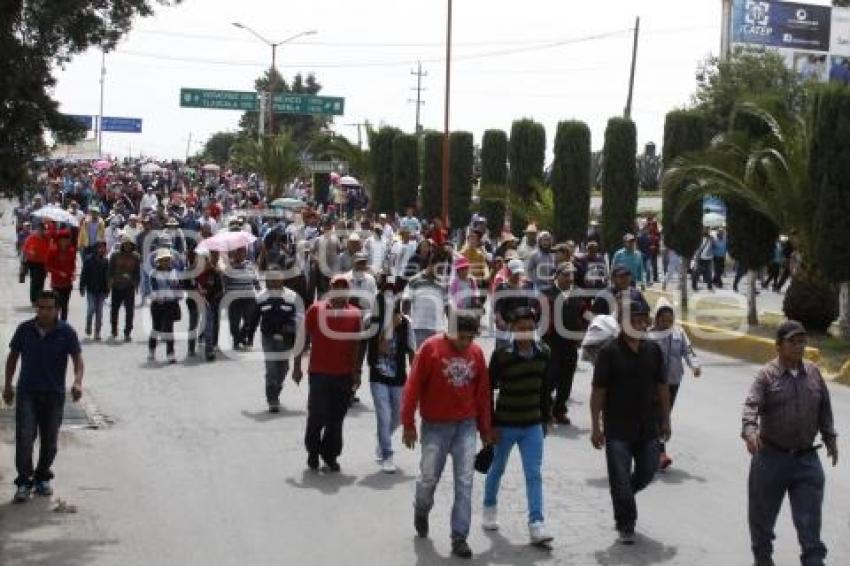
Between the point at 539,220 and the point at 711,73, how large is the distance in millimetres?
26781

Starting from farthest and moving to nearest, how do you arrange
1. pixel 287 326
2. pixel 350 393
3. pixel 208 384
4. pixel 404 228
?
pixel 404 228 < pixel 208 384 < pixel 287 326 < pixel 350 393

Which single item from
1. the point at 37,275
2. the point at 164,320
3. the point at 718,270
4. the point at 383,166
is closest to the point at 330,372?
the point at 164,320

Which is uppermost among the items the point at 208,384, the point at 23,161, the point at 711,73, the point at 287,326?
the point at 711,73

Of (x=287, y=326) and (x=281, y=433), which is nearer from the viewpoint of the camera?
(x=281, y=433)

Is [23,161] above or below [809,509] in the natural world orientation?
above

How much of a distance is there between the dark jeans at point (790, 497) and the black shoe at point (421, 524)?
2112 millimetres

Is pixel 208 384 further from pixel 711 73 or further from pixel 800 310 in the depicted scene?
pixel 711 73

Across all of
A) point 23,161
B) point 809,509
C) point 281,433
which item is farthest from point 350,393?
point 809,509

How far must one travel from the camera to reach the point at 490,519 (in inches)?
359

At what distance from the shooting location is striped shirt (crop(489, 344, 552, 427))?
8789mm

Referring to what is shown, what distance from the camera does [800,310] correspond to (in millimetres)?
20672

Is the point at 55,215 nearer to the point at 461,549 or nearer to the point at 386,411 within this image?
the point at 386,411

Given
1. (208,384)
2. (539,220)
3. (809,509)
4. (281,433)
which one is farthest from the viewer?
(539,220)

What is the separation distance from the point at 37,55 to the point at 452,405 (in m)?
5.18
